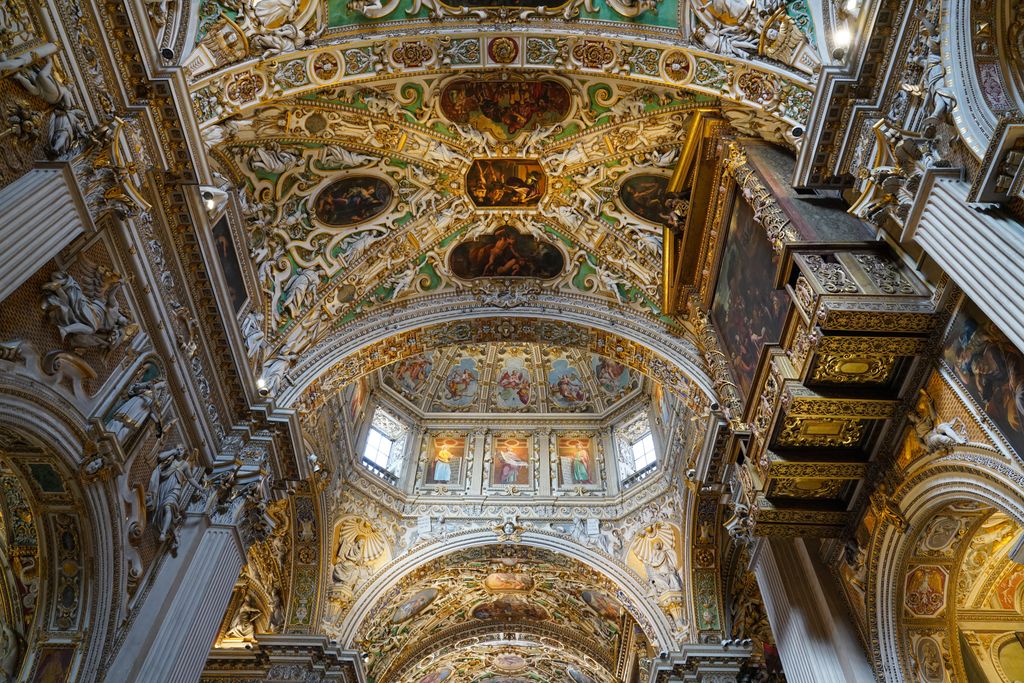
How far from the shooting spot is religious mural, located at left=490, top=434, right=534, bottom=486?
2181 centimetres

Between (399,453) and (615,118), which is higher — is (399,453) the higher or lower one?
the higher one

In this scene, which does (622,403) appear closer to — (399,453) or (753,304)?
(399,453)

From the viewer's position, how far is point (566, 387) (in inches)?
947

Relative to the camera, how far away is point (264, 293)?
12.6 metres

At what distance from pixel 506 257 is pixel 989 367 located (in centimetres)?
996

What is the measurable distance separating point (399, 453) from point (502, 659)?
33.5ft

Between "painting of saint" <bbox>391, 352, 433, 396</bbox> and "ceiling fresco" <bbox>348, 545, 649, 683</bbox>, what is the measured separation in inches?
248

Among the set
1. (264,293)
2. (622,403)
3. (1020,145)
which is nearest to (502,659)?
(622,403)

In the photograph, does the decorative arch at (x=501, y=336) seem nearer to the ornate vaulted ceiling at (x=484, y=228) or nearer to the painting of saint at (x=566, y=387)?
the ornate vaulted ceiling at (x=484, y=228)

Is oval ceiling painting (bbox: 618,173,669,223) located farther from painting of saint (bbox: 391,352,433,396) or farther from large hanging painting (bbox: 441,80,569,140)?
painting of saint (bbox: 391,352,433,396)

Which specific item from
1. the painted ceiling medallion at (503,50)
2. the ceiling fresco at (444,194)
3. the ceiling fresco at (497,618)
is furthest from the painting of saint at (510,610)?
the painted ceiling medallion at (503,50)

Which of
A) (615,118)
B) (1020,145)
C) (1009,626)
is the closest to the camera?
(1020,145)

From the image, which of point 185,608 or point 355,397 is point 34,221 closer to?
point 185,608

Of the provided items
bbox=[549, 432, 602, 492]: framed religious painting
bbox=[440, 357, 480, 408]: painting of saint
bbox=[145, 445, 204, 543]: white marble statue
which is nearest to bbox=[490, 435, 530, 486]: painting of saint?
bbox=[549, 432, 602, 492]: framed religious painting
